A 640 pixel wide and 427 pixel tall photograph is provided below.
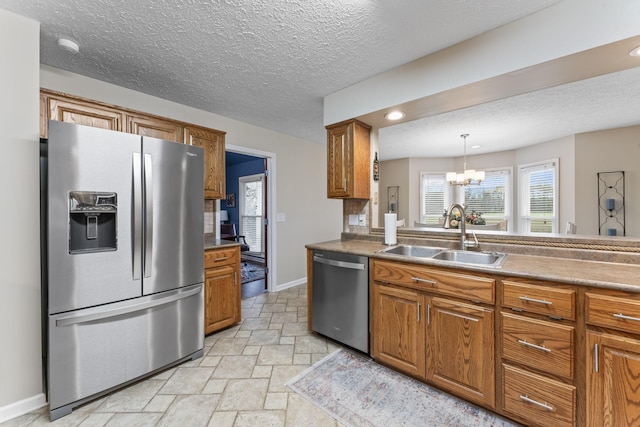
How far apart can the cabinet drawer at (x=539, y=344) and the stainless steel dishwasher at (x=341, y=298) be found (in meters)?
0.97

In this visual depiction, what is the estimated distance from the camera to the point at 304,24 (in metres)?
1.75

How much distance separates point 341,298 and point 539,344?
1.36 meters

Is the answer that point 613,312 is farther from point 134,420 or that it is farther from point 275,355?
point 134,420

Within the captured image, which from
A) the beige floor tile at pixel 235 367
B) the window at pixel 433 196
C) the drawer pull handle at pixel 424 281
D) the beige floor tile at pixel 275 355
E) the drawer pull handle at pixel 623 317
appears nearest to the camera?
the drawer pull handle at pixel 623 317

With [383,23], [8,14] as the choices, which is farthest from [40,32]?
[383,23]

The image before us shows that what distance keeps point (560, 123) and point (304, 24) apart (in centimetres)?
423

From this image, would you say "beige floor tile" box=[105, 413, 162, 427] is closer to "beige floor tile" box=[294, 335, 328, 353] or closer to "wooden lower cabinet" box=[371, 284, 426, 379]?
"beige floor tile" box=[294, 335, 328, 353]

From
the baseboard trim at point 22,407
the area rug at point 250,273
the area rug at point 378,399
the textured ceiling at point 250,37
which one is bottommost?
the area rug at point 378,399

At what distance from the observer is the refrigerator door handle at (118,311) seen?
1.60 meters

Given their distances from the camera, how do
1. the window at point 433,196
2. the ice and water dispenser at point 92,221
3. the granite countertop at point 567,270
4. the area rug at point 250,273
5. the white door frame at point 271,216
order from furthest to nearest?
the window at point 433,196 < the area rug at point 250,273 < the white door frame at point 271,216 < the ice and water dispenser at point 92,221 < the granite countertop at point 567,270

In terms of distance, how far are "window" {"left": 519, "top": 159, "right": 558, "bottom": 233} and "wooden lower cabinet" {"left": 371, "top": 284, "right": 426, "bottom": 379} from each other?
4.68 m

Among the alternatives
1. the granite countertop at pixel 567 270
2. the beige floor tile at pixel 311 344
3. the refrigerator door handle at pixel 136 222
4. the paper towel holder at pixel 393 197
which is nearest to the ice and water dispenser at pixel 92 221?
the refrigerator door handle at pixel 136 222

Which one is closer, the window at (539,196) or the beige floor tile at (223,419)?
the beige floor tile at (223,419)

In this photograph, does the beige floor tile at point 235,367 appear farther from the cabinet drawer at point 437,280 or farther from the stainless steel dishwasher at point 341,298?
the cabinet drawer at point 437,280
